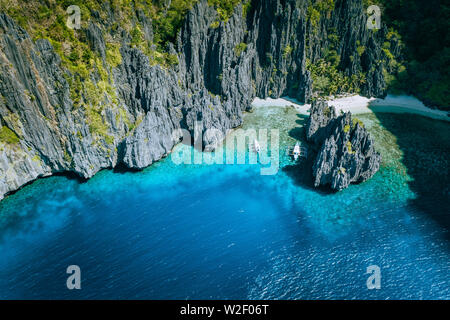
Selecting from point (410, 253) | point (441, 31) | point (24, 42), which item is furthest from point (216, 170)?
point (441, 31)

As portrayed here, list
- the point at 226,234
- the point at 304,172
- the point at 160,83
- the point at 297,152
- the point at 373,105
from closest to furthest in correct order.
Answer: the point at 226,234 < the point at 304,172 < the point at 297,152 < the point at 160,83 < the point at 373,105

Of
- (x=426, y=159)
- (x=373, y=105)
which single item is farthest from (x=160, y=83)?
(x=426, y=159)

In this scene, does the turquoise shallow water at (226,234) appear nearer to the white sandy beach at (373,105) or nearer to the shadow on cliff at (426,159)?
the shadow on cliff at (426,159)

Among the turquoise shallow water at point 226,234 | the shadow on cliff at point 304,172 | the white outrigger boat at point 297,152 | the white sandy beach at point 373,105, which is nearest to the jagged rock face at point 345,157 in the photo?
the shadow on cliff at point 304,172

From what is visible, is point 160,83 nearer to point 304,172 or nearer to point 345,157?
point 304,172

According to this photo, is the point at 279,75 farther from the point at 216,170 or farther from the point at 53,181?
the point at 53,181

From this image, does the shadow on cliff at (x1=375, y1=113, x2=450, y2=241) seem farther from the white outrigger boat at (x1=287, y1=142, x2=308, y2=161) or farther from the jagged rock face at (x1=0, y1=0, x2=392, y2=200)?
the white outrigger boat at (x1=287, y1=142, x2=308, y2=161)
